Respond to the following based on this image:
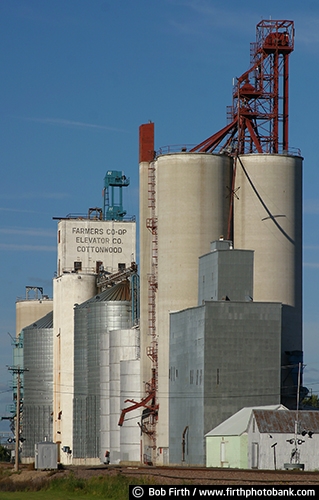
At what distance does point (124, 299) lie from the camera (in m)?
120

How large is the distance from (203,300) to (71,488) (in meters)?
32.5

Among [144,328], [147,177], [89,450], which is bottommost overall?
[89,450]

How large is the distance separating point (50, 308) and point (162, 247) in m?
69.3

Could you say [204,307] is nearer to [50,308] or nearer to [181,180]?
[181,180]

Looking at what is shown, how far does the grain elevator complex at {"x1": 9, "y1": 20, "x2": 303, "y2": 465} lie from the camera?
299ft

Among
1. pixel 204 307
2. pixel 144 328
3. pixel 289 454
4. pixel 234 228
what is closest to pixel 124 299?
pixel 144 328

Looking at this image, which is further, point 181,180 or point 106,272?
point 106,272

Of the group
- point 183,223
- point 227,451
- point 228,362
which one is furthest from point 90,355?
point 227,451

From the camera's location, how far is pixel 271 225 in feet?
334

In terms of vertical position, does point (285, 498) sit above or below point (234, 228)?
below

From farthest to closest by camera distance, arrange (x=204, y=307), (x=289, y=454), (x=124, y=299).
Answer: (x=124, y=299) → (x=204, y=307) → (x=289, y=454)

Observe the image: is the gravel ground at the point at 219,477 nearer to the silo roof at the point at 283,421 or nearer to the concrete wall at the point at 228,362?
the silo roof at the point at 283,421

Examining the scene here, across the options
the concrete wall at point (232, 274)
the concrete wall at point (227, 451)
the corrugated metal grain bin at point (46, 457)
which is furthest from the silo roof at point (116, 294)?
the corrugated metal grain bin at point (46, 457)

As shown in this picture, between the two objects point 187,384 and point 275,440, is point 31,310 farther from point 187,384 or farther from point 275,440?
point 275,440
